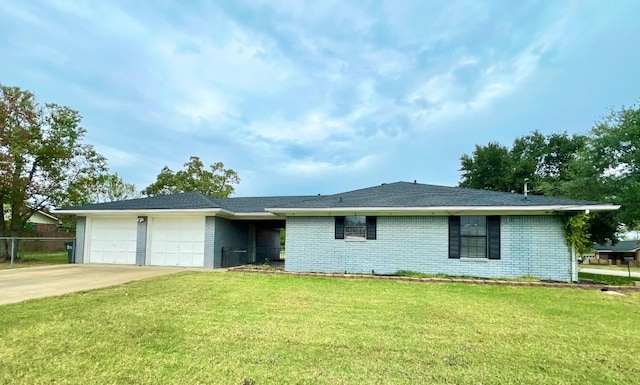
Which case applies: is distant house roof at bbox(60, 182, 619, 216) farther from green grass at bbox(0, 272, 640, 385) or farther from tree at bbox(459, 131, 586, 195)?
tree at bbox(459, 131, 586, 195)

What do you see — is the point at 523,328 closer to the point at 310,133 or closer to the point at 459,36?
A: the point at 459,36

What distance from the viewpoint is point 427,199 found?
12.4 m

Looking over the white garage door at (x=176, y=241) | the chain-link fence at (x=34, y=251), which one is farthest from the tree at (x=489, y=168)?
the chain-link fence at (x=34, y=251)

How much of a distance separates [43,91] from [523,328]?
2339cm

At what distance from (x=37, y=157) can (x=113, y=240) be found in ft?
24.4

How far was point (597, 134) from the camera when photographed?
1673 cm

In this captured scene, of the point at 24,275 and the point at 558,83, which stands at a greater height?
the point at 558,83

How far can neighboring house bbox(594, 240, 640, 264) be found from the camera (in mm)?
43575

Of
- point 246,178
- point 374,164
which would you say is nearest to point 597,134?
point 374,164

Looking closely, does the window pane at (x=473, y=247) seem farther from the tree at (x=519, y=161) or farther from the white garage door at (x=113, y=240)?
the tree at (x=519, y=161)

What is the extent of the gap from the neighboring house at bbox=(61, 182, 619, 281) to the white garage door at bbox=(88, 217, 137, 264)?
0.14 feet

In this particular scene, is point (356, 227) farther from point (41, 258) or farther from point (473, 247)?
point (41, 258)

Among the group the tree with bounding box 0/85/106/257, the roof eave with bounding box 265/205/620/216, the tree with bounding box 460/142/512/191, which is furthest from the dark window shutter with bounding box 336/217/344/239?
the tree with bounding box 460/142/512/191

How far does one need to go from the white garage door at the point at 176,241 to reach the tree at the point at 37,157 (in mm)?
8324
